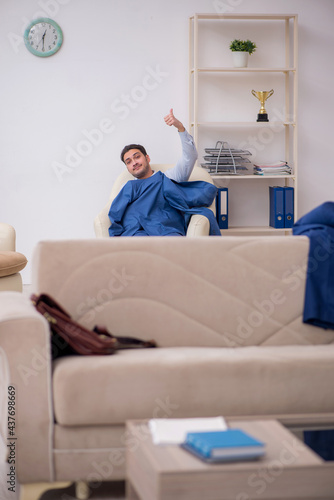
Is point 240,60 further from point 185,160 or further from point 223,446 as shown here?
point 223,446

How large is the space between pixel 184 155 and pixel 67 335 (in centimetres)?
266

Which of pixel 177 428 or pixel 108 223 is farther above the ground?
pixel 108 223

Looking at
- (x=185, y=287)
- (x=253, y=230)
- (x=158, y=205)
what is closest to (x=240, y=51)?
(x=253, y=230)

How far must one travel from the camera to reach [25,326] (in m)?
2.05

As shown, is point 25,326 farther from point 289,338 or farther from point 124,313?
point 289,338

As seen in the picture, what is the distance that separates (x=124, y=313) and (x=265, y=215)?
139 inches

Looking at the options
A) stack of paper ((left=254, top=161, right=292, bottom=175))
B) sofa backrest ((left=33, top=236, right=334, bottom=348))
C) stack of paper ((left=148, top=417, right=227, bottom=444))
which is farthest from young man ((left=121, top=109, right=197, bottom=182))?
stack of paper ((left=148, top=417, right=227, bottom=444))

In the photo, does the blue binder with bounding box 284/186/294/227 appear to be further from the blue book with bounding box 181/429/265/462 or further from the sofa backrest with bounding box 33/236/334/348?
the blue book with bounding box 181/429/265/462

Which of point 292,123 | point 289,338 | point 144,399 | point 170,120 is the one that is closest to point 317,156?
point 292,123

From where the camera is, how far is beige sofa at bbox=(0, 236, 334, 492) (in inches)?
81.0

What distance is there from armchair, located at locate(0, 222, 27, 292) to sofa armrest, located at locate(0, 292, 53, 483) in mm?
1995

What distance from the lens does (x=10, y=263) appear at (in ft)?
13.2

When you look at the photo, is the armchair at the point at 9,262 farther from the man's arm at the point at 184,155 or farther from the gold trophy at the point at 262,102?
the gold trophy at the point at 262,102

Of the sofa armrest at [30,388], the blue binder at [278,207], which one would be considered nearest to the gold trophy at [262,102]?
the blue binder at [278,207]
